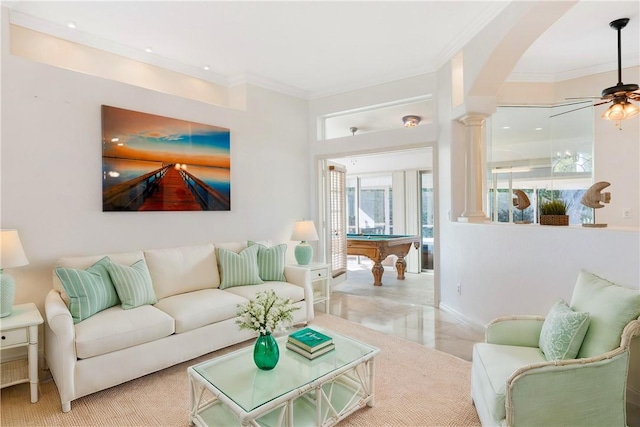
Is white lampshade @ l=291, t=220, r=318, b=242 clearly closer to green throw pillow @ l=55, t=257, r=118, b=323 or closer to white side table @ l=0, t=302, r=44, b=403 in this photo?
green throw pillow @ l=55, t=257, r=118, b=323

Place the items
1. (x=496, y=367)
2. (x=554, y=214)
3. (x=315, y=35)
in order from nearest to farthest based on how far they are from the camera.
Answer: (x=496, y=367) → (x=554, y=214) → (x=315, y=35)

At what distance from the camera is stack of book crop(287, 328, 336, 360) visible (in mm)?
2293

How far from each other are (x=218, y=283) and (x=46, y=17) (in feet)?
9.75

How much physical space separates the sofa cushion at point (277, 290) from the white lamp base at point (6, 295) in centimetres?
171

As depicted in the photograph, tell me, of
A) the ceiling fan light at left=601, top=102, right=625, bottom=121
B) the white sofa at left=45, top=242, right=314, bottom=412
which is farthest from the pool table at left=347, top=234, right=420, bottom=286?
the ceiling fan light at left=601, top=102, right=625, bottom=121

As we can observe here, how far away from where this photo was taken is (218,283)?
3.83 m

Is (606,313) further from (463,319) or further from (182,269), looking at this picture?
(182,269)

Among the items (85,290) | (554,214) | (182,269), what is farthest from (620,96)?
(85,290)

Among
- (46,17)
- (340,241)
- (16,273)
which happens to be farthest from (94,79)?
(340,241)

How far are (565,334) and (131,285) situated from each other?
311 cm

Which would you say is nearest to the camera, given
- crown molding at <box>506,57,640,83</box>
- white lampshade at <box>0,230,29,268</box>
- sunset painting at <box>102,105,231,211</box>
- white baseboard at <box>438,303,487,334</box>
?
white lampshade at <box>0,230,29,268</box>

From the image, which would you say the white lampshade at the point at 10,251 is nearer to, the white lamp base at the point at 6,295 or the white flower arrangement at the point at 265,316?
the white lamp base at the point at 6,295

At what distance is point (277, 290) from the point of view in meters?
3.73

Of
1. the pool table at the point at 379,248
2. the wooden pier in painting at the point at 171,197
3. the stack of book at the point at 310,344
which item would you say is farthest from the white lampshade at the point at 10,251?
the pool table at the point at 379,248
